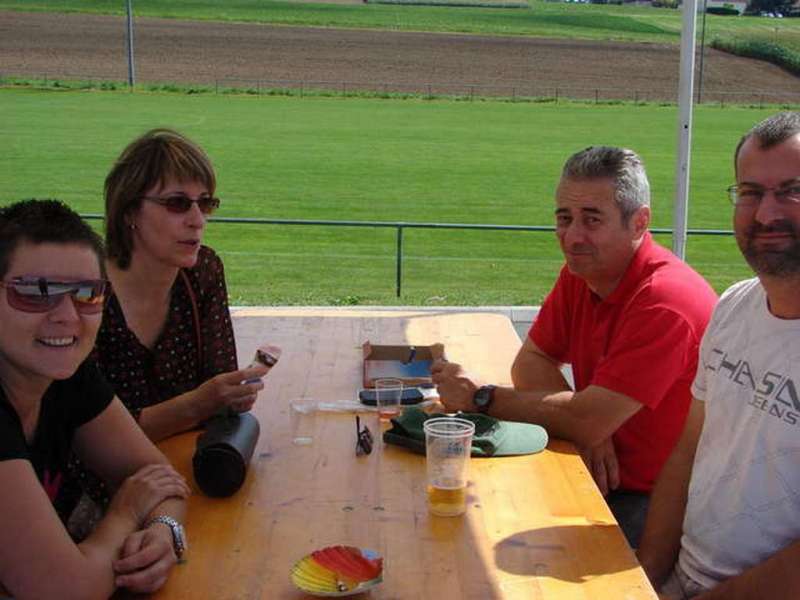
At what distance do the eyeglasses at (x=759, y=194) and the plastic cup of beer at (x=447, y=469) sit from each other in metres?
0.79

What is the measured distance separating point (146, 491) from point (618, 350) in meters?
1.24

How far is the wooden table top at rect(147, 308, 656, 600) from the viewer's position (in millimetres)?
1818

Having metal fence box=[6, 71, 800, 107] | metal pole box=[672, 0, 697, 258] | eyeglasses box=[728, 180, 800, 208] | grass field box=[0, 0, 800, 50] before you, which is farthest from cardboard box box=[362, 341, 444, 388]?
grass field box=[0, 0, 800, 50]

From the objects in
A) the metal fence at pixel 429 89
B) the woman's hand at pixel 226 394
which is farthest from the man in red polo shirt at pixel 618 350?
the metal fence at pixel 429 89

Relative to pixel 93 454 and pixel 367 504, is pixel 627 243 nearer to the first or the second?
pixel 367 504

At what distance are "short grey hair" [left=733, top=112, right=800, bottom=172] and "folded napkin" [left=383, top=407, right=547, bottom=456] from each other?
2.89 feet

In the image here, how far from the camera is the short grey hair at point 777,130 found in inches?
87.4

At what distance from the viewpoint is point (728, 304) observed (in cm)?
244

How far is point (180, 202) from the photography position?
290 cm

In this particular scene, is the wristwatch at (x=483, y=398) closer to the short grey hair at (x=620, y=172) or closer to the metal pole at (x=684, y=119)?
the short grey hair at (x=620, y=172)

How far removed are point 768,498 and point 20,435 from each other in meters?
1.49

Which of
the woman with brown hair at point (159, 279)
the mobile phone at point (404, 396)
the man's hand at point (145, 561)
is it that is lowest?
the mobile phone at point (404, 396)

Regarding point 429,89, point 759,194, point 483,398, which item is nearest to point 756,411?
point 759,194

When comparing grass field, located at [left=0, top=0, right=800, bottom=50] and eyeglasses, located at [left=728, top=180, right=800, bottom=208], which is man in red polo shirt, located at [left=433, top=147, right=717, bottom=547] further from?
grass field, located at [left=0, top=0, right=800, bottom=50]
